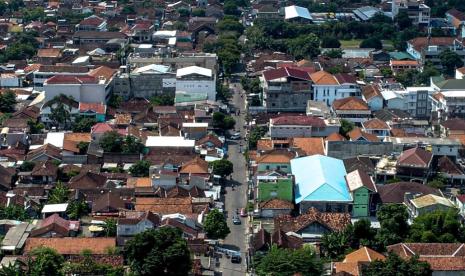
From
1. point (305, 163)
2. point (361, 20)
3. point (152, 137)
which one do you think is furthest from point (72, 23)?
point (305, 163)

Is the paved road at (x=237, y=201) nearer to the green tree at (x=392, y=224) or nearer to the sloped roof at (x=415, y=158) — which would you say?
the green tree at (x=392, y=224)

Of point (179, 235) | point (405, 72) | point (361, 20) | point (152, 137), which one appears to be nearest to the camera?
point (179, 235)

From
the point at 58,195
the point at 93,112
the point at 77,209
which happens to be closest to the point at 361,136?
the point at 93,112

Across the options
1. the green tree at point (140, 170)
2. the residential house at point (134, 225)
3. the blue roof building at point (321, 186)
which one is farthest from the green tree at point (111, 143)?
the residential house at point (134, 225)

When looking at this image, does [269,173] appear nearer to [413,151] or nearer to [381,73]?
[413,151]

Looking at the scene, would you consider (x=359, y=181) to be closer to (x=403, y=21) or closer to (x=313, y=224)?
(x=313, y=224)

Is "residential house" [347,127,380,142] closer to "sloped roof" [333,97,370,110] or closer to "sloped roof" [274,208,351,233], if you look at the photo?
"sloped roof" [333,97,370,110]
